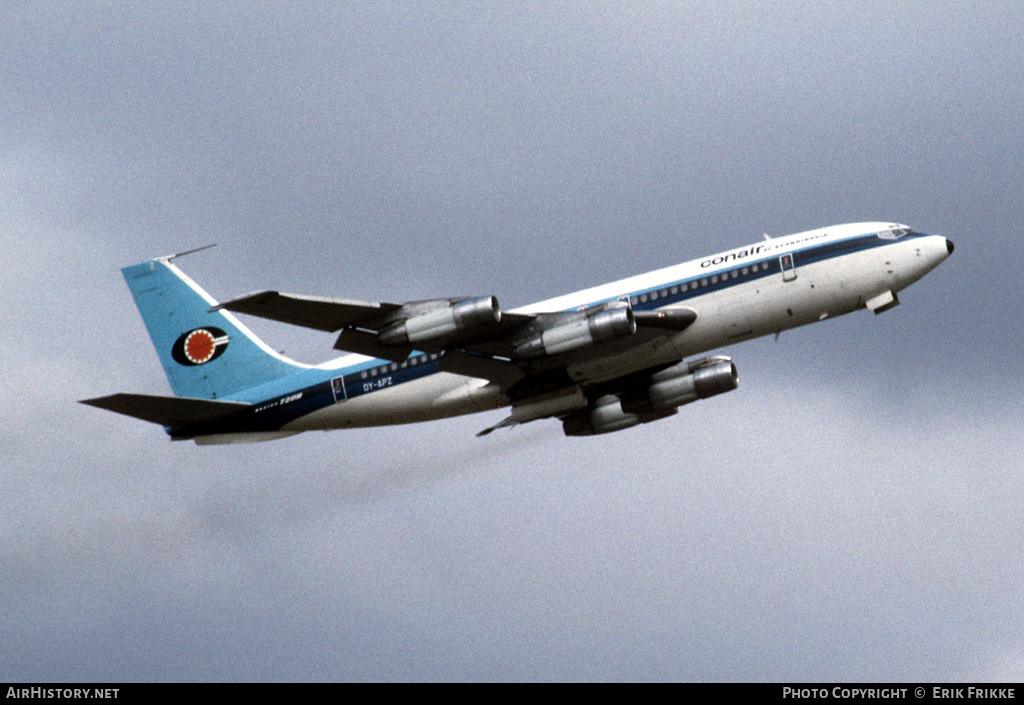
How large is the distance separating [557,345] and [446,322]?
16.8 ft

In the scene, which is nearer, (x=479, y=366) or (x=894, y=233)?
(x=894, y=233)

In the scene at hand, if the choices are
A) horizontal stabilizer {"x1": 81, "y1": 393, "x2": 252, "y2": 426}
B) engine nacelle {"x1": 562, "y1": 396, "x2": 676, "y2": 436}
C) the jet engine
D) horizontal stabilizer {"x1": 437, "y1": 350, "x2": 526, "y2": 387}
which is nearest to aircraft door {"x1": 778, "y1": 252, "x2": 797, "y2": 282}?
the jet engine

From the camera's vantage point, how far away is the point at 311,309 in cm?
5916

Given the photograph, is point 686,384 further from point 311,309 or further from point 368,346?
point 311,309

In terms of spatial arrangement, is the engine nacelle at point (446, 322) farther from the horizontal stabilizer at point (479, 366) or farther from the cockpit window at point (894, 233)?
the cockpit window at point (894, 233)

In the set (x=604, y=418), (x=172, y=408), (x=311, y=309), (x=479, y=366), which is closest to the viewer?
(x=311, y=309)

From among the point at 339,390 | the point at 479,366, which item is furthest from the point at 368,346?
the point at 339,390

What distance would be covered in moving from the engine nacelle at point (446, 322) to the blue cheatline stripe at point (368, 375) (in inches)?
254

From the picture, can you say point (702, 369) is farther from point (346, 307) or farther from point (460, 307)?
point (346, 307)

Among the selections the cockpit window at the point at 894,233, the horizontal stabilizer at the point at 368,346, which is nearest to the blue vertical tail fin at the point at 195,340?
the horizontal stabilizer at the point at 368,346

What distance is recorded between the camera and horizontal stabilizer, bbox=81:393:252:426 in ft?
213

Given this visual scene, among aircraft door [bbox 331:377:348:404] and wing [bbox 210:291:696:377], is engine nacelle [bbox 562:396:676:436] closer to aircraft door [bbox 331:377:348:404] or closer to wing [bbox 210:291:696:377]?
wing [bbox 210:291:696:377]
